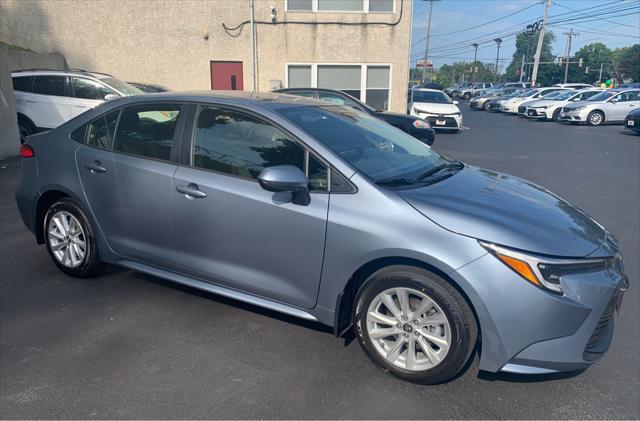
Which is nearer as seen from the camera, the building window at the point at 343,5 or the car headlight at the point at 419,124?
the car headlight at the point at 419,124

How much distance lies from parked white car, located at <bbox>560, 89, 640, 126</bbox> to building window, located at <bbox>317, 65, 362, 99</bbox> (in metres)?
10.5

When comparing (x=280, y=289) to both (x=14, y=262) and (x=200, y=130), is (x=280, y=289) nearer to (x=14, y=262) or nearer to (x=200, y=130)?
(x=200, y=130)

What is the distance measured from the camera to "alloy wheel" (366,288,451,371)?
2.79 meters

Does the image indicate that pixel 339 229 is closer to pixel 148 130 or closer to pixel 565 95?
pixel 148 130

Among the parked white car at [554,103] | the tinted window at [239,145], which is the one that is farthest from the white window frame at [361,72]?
the tinted window at [239,145]

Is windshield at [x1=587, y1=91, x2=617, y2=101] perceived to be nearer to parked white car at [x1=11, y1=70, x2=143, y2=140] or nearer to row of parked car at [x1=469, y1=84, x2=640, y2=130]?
row of parked car at [x1=469, y1=84, x2=640, y2=130]

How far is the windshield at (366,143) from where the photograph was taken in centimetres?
325

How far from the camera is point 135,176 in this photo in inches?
147

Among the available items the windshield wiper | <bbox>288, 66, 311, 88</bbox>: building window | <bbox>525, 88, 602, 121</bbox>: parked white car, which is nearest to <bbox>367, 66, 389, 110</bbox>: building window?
<bbox>288, 66, 311, 88</bbox>: building window

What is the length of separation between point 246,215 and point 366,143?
102 centimetres

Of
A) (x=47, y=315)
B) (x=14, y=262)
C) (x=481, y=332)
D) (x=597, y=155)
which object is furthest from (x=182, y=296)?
(x=597, y=155)

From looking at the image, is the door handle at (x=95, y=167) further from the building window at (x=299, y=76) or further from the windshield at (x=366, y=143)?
the building window at (x=299, y=76)

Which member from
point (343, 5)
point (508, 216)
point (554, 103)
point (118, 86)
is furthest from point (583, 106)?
point (508, 216)

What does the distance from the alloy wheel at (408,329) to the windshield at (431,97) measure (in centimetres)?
1575
